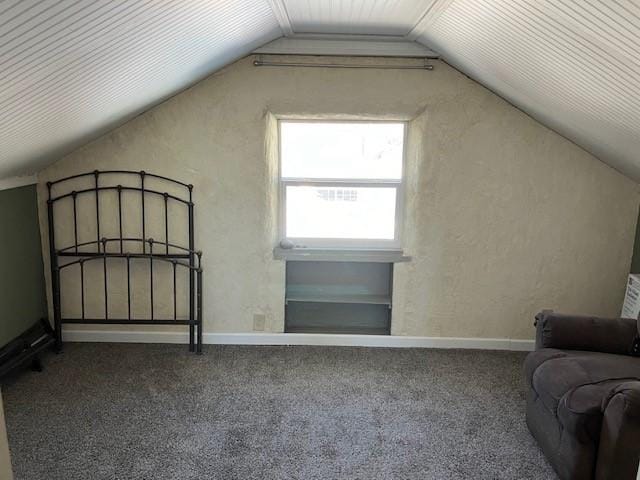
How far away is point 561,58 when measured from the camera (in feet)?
7.35

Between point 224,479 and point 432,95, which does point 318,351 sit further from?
point 432,95

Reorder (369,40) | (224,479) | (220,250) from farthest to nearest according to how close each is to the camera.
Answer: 1. (220,250)
2. (369,40)
3. (224,479)

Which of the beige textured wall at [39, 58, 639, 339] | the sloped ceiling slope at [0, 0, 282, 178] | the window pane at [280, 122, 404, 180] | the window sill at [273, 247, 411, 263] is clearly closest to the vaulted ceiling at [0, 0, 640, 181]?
the sloped ceiling slope at [0, 0, 282, 178]

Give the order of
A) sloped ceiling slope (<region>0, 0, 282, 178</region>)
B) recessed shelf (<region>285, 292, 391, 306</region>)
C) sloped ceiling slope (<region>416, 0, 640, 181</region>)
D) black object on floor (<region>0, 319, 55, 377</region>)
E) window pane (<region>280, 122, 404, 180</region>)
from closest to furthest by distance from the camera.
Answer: sloped ceiling slope (<region>0, 0, 282, 178</region>)
sloped ceiling slope (<region>416, 0, 640, 181</region>)
black object on floor (<region>0, 319, 55, 377</region>)
window pane (<region>280, 122, 404, 180</region>)
recessed shelf (<region>285, 292, 391, 306</region>)

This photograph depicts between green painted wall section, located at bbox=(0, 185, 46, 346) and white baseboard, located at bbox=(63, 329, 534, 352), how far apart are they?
0.42m

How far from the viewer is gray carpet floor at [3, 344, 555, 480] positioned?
2.54 m

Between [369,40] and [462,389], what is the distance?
234cm

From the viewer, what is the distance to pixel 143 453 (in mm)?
2613

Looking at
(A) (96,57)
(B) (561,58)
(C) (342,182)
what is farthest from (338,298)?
(A) (96,57)

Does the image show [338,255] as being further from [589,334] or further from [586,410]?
[586,410]

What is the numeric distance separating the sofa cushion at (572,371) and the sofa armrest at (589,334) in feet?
0.22

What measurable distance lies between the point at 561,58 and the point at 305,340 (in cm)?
256

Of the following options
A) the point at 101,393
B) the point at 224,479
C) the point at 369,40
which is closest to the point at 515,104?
the point at 369,40

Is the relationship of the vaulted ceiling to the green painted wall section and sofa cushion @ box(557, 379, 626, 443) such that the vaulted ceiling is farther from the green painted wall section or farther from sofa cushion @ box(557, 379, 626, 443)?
sofa cushion @ box(557, 379, 626, 443)
